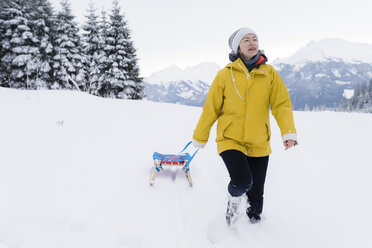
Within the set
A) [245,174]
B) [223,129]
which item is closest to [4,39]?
[223,129]

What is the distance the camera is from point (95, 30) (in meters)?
25.6

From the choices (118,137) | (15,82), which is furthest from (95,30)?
(118,137)

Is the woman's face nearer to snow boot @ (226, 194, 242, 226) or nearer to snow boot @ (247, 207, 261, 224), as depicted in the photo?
snow boot @ (226, 194, 242, 226)

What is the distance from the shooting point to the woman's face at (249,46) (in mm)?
2545

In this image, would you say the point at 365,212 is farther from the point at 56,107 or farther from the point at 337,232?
the point at 56,107

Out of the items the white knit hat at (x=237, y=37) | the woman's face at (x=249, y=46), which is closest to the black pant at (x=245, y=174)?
the woman's face at (x=249, y=46)

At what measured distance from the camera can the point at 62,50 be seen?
76.7 feet

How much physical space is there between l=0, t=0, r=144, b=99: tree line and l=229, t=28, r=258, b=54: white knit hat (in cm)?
2188

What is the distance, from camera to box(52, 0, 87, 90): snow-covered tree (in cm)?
2327

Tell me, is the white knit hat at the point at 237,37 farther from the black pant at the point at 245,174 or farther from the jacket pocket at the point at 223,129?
the black pant at the point at 245,174

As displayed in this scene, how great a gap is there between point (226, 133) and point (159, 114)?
6.50 m

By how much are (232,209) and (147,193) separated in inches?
54.7

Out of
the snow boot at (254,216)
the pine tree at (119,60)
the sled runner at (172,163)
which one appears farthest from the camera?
the pine tree at (119,60)

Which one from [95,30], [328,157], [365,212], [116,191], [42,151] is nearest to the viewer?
[365,212]
